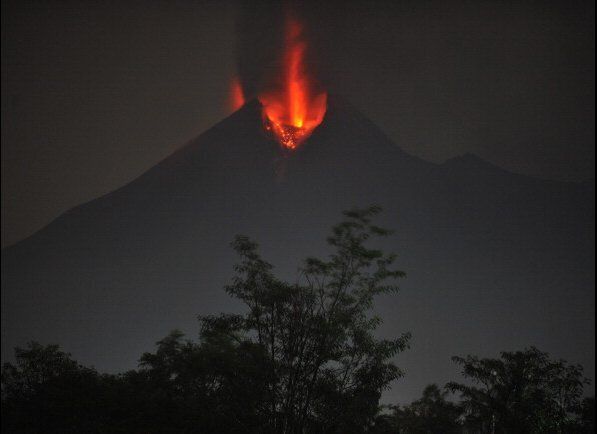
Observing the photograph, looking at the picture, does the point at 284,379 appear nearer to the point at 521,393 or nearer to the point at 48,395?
the point at 48,395

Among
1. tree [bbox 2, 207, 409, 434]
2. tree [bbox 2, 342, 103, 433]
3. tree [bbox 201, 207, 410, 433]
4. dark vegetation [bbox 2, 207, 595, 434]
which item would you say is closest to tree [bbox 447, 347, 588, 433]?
dark vegetation [bbox 2, 207, 595, 434]

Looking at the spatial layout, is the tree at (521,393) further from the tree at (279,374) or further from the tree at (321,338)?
the tree at (321,338)

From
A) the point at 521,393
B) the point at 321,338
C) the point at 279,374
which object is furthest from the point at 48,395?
the point at 521,393

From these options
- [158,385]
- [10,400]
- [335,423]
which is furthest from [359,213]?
[10,400]

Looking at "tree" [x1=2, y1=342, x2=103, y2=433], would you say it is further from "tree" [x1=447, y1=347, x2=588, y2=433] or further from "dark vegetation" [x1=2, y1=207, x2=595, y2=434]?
"tree" [x1=447, y1=347, x2=588, y2=433]

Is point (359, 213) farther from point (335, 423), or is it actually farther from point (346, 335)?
point (335, 423)

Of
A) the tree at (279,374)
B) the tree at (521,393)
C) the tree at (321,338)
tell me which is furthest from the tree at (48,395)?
the tree at (521,393)
